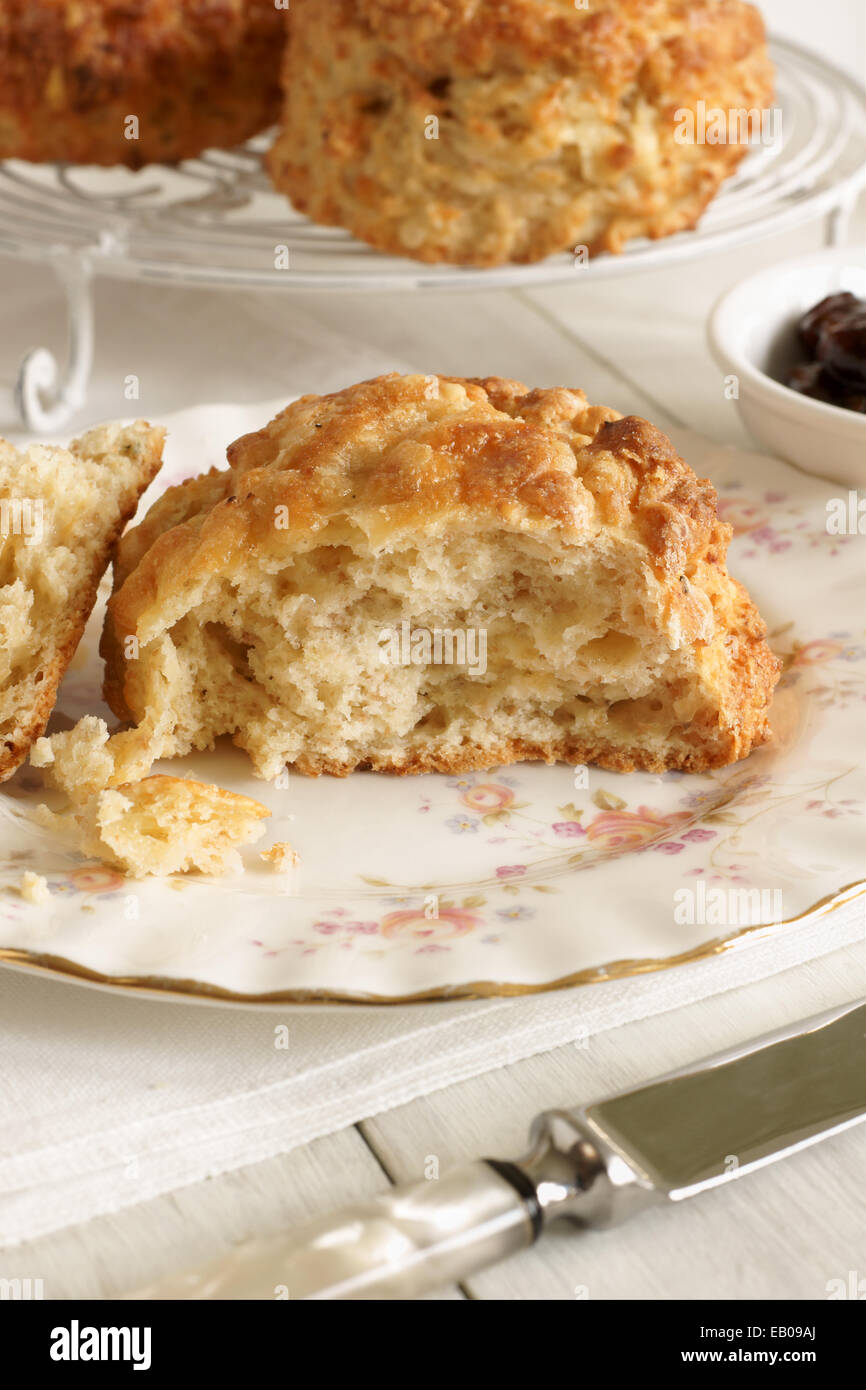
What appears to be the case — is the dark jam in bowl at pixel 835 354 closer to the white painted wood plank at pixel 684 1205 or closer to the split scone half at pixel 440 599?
the split scone half at pixel 440 599

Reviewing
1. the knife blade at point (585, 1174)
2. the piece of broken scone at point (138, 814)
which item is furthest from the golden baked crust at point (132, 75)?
the knife blade at point (585, 1174)

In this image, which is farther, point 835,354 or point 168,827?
point 835,354

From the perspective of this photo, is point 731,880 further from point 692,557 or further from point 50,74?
point 50,74

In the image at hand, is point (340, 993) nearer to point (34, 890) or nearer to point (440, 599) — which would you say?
point (34, 890)

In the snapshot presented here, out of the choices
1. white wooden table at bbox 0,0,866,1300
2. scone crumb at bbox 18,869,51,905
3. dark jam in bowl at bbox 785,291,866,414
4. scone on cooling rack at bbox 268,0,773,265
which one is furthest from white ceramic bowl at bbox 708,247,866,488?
scone crumb at bbox 18,869,51,905

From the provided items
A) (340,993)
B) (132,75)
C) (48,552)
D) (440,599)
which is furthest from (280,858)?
(132,75)

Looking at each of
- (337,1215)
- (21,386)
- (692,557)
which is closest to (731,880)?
(692,557)
